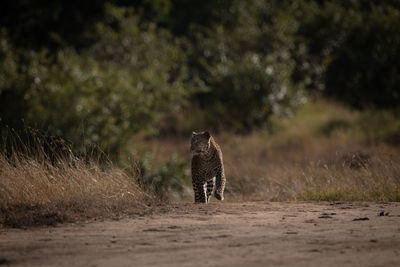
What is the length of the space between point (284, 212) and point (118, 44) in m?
18.9

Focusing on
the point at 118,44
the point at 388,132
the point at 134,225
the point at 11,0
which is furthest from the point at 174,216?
the point at 11,0

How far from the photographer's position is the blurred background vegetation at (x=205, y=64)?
18.6 metres

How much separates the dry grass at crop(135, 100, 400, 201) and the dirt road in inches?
69.0

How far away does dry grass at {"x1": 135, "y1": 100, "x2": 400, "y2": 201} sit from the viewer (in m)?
9.70

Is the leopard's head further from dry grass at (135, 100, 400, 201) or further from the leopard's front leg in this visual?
dry grass at (135, 100, 400, 201)

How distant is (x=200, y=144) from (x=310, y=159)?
699 centimetres

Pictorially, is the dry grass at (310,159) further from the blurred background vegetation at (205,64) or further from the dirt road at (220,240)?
the dirt road at (220,240)

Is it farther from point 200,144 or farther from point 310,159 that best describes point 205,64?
point 200,144

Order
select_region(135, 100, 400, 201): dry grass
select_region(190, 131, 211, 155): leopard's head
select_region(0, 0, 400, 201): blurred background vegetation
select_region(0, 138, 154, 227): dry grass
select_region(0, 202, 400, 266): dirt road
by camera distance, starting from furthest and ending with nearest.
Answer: select_region(0, 0, 400, 201): blurred background vegetation
select_region(135, 100, 400, 201): dry grass
select_region(190, 131, 211, 155): leopard's head
select_region(0, 138, 154, 227): dry grass
select_region(0, 202, 400, 266): dirt road

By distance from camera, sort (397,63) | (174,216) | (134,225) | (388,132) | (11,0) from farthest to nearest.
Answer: (11,0), (397,63), (388,132), (174,216), (134,225)

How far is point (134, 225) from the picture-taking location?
6938 millimetres

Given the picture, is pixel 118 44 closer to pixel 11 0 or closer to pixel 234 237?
pixel 11 0

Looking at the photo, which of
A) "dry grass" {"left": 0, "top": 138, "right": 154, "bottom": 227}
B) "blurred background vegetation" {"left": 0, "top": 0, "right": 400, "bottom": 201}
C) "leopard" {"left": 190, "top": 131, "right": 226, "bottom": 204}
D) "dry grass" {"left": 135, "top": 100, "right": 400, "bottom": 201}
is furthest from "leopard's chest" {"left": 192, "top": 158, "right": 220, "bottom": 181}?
"blurred background vegetation" {"left": 0, "top": 0, "right": 400, "bottom": 201}

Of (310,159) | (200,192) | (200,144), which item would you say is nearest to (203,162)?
(200,144)
